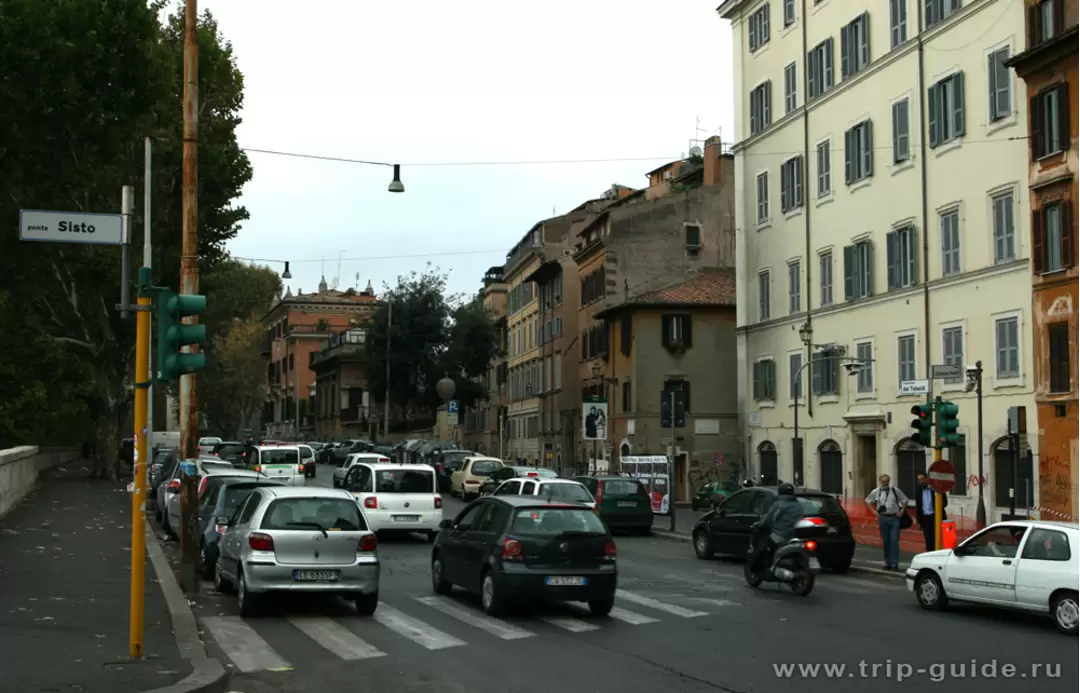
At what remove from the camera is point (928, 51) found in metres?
37.8

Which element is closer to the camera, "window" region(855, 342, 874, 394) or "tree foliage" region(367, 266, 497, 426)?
"window" region(855, 342, 874, 394)

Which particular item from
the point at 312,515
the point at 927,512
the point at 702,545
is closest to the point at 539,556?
the point at 312,515

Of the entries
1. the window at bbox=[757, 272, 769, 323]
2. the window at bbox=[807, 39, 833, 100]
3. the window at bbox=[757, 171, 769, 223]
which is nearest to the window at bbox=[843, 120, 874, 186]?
the window at bbox=[807, 39, 833, 100]

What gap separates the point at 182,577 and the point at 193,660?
22.0 feet

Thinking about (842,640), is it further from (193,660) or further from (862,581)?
(862,581)

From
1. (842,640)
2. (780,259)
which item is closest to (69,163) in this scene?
(780,259)

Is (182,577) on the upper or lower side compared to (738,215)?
lower

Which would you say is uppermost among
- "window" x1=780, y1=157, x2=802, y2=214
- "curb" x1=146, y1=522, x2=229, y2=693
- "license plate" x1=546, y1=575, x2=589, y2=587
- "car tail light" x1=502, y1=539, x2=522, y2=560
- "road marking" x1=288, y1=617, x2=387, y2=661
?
"window" x1=780, y1=157, x2=802, y2=214

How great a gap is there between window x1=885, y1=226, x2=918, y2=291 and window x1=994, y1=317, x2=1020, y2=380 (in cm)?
471

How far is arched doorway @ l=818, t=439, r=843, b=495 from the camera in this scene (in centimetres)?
4284

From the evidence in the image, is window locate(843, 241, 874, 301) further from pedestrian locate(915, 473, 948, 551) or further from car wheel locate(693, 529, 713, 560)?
car wheel locate(693, 529, 713, 560)

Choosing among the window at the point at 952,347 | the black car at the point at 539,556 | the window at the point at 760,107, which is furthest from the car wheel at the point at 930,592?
the window at the point at 760,107

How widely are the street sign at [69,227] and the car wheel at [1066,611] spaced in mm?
11457

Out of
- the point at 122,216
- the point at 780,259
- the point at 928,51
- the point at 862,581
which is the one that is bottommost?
the point at 862,581
